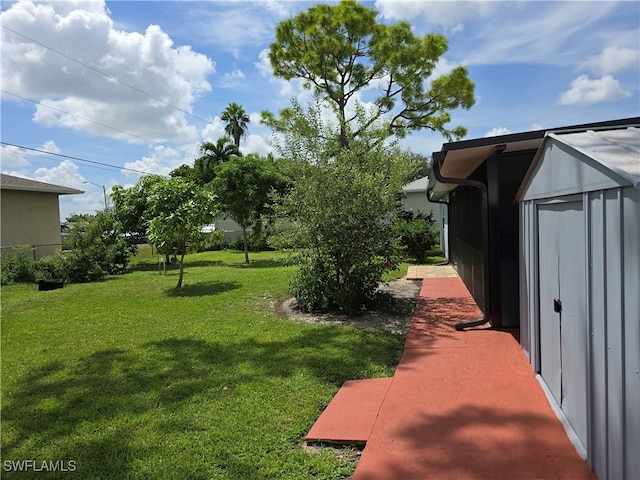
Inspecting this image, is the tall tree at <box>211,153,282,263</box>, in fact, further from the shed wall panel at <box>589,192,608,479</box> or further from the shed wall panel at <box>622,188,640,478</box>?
the shed wall panel at <box>622,188,640,478</box>

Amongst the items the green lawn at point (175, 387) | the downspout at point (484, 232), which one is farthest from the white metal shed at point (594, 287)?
the downspout at point (484, 232)

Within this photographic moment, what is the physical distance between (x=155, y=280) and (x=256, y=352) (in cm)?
890

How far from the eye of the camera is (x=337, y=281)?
305 inches

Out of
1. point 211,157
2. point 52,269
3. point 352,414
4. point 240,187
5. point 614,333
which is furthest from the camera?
point 211,157

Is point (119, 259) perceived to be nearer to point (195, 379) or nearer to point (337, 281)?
point (337, 281)

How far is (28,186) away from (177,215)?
35.3ft

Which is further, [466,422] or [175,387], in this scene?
[175,387]

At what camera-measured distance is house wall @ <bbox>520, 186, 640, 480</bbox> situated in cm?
210

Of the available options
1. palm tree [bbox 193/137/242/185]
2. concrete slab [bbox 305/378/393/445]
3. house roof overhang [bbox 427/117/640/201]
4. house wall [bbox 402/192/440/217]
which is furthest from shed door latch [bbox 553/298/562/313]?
palm tree [bbox 193/137/242/185]

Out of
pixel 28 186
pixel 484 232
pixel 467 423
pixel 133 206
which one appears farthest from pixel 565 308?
pixel 28 186

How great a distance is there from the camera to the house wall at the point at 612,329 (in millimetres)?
2104

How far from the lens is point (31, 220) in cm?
1844

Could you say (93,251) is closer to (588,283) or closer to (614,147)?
(588,283)

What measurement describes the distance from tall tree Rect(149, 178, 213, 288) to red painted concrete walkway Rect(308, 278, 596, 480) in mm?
7372
